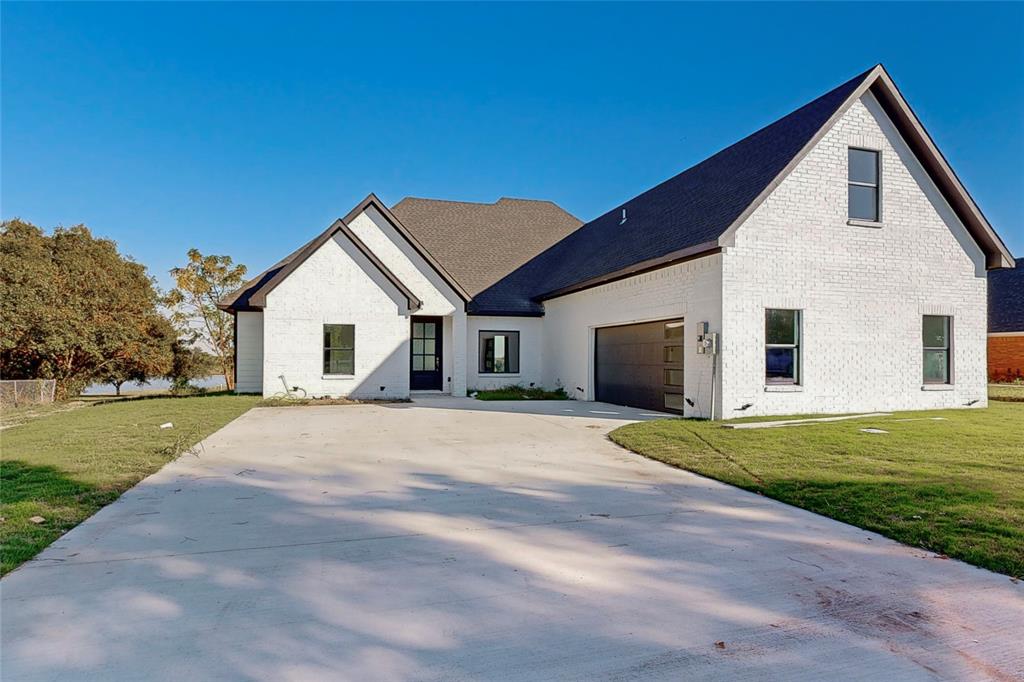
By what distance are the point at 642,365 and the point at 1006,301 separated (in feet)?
73.5

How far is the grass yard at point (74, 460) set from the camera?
4.75 meters

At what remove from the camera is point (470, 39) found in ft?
52.6

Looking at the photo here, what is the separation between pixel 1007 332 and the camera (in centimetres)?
2475

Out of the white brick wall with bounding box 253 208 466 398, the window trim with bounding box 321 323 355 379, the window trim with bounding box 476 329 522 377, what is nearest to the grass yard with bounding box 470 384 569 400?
the window trim with bounding box 476 329 522 377

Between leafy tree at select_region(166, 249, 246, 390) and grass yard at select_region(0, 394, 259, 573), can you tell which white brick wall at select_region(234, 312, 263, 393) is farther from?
leafy tree at select_region(166, 249, 246, 390)

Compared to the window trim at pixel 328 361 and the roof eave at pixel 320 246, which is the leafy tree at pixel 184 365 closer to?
the roof eave at pixel 320 246

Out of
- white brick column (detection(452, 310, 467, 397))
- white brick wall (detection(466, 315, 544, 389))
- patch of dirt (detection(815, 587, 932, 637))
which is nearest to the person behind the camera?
patch of dirt (detection(815, 587, 932, 637))

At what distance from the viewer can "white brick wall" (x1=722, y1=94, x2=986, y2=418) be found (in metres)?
12.0

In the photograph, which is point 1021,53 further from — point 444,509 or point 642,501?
point 444,509

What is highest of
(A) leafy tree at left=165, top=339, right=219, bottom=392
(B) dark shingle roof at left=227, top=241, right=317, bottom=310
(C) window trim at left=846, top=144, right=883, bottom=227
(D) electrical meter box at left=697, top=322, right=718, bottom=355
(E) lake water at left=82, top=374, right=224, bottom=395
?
(C) window trim at left=846, top=144, right=883, bottom=227

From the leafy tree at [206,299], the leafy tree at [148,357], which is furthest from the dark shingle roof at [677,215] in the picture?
the leafy tree at [206,299]

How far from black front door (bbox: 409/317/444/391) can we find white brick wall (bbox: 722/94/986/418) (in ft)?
34.9

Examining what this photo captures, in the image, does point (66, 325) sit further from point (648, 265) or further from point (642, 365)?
point (648, 265)

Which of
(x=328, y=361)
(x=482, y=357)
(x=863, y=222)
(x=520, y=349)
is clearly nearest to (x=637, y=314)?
(x=863, y=222)
